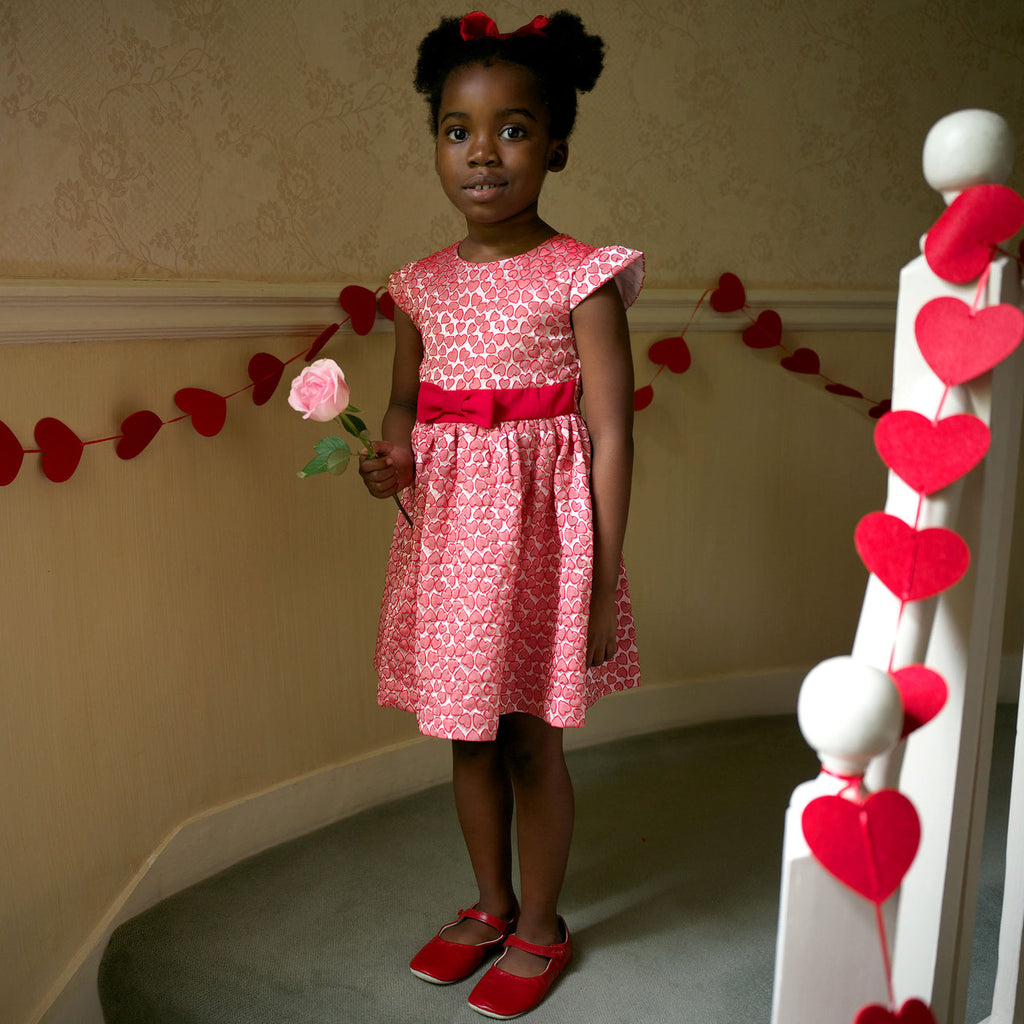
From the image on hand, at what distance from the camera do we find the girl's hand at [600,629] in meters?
1.24

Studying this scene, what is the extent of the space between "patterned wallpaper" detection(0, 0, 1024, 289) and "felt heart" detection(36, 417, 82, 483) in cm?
19

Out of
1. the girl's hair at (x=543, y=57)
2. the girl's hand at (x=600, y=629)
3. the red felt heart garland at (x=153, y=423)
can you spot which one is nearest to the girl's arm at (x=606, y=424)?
the girl's hand at (x=600, y=629)

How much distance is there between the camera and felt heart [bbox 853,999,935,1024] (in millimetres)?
619

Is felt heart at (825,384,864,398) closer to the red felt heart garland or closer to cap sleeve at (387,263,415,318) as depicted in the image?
the red felt heart garland

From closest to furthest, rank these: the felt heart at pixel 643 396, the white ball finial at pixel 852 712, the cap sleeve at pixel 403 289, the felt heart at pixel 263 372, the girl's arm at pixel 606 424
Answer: the white ball finial at pixel 852 712
the girl's arm at pixel 606 424
the cap sleeve at pixel 403 289
the felt heart at pixel 263 372
the felt heart at pixel 643 396

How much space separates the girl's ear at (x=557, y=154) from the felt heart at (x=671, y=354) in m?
0.76

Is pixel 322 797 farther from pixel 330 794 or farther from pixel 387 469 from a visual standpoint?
pixel 387 469

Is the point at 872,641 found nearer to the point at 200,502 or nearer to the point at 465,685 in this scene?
the point at 465,685

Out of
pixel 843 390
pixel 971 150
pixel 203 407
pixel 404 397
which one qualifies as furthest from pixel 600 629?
pixel 843 390

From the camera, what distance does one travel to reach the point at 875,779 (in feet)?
1.98

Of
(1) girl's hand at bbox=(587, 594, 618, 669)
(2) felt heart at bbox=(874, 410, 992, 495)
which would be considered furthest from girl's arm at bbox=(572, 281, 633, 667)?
(2) felt heart at bbox=(874, 410, 992, 495)

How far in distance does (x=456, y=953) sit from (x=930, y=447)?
104 cm

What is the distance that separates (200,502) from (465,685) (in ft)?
1.77

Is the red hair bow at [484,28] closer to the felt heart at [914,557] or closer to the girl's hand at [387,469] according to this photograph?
the girl's hand at [387,469]
